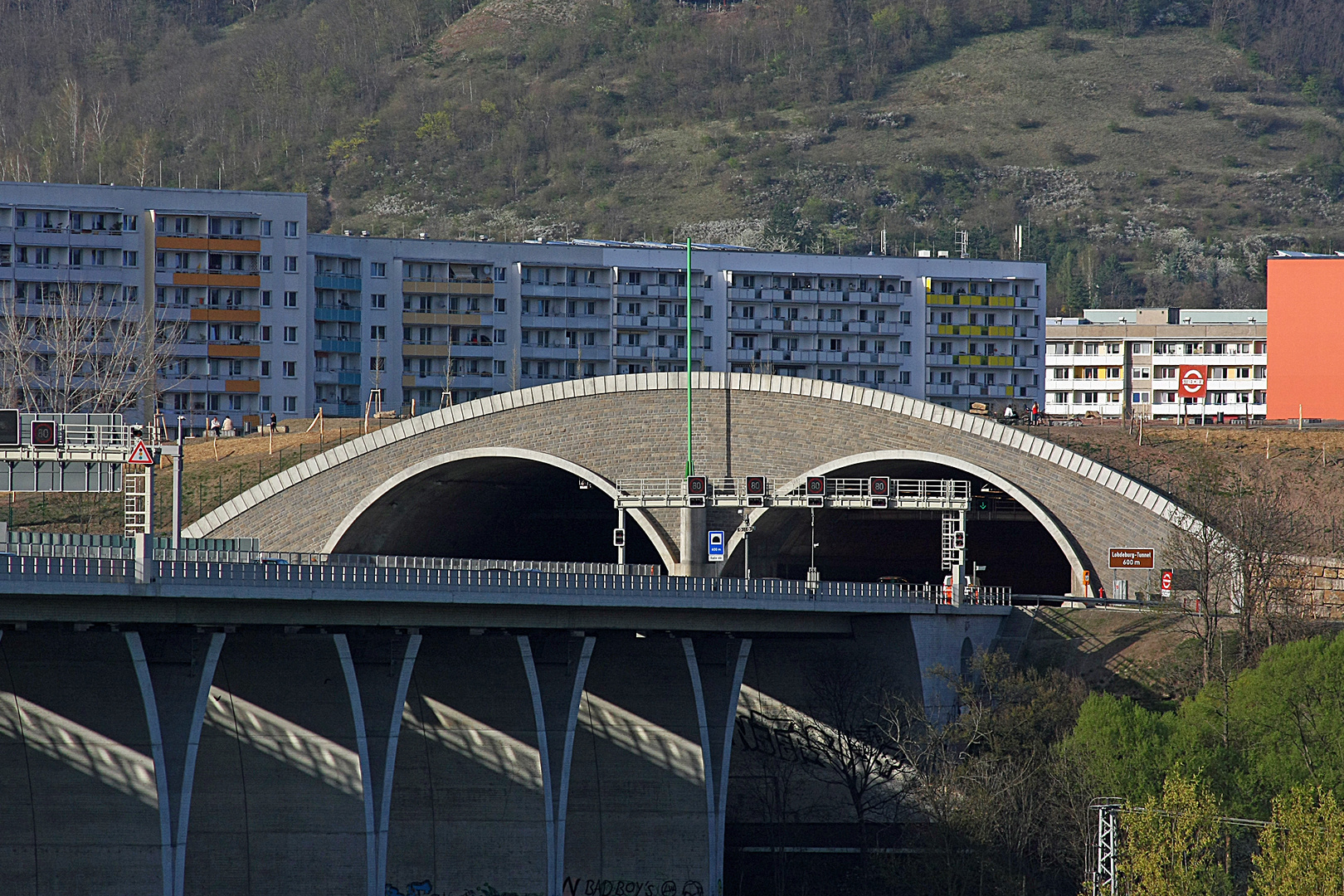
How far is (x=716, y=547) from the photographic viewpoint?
111m

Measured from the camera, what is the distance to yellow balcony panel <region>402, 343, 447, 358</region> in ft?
547

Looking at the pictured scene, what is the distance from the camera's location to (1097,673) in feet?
308

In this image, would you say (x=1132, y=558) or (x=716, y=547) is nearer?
(x=1132, y=558)

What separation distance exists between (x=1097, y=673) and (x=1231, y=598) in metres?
7.63

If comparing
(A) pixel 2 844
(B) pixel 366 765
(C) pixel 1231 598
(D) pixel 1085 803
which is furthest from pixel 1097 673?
(A) pixel 2 844

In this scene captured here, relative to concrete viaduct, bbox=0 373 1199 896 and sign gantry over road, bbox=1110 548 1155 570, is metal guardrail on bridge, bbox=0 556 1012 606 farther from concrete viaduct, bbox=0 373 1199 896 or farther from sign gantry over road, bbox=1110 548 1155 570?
sign gantry over road, bbox=1110 548 1155 570

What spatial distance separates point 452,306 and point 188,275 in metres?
21.9

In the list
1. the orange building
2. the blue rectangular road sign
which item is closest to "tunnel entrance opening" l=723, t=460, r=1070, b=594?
the blue rectangular road sign

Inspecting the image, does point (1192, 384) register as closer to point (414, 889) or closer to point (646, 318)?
point (646, 318)

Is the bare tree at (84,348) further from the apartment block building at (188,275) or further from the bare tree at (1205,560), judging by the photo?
the bare tree at (1205,560)

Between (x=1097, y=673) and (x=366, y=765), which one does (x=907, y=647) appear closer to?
(x=1097, y=673)

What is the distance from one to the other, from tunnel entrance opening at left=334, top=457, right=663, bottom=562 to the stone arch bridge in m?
0.20

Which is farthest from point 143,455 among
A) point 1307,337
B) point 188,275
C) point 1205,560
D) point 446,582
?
point 188,275

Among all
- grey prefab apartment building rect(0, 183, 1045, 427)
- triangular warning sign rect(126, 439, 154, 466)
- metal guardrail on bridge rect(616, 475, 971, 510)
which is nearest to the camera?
triangular warning sign rect(126, 439, 154, 466)
